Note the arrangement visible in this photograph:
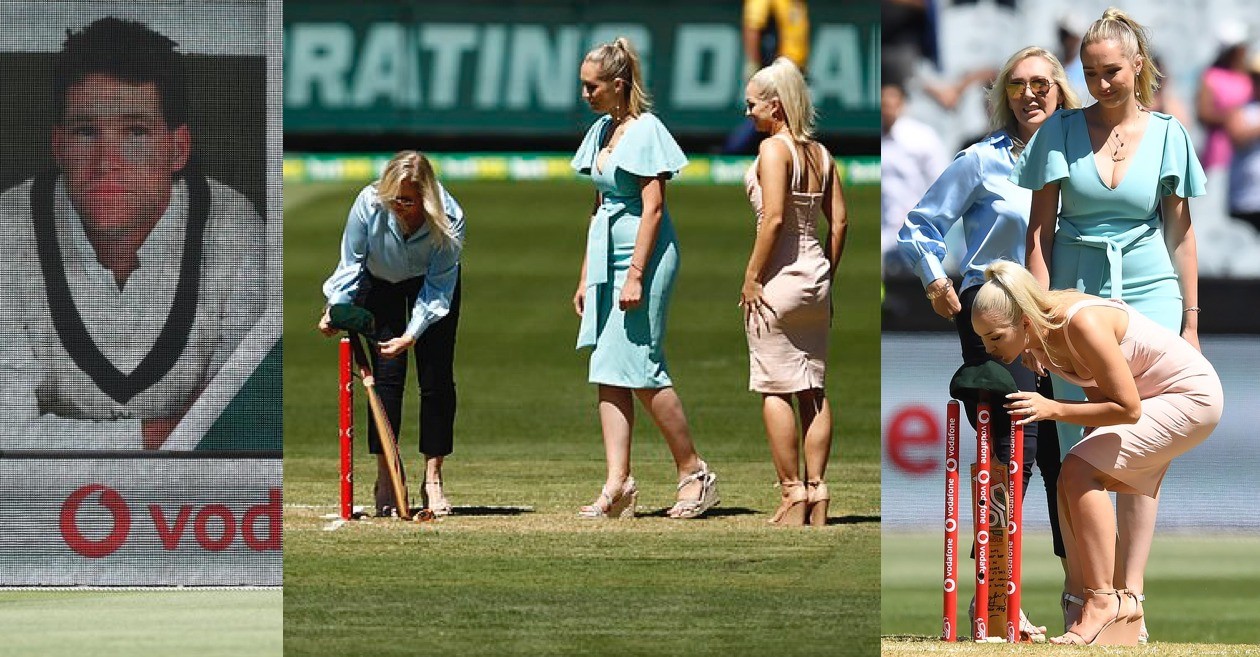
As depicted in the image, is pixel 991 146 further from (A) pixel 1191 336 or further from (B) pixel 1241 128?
(B) pixel 1241 128

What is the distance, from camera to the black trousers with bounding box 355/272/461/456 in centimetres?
483

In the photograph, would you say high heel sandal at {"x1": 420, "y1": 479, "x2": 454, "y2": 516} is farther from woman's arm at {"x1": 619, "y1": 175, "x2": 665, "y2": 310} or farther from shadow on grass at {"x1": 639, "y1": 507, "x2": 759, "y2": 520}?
woman's arm at {"x1": 619, "y1": 175, "x2": 665, "y2": 310}

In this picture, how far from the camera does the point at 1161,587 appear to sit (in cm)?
586

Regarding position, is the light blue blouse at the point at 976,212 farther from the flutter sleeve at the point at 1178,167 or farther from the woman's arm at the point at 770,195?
the woman's arm at the point at 770,195

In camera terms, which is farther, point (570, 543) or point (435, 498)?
point (435, 498)

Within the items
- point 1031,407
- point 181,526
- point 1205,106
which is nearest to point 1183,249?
point 1031,407

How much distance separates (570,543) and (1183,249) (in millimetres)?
1608

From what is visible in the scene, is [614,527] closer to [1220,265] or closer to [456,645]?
[456,645]

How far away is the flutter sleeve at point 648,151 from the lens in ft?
15.1

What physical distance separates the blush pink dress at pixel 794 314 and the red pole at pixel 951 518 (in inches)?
40.9

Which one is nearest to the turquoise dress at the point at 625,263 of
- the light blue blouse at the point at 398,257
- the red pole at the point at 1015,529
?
the light blue blouse at the point at 398,257

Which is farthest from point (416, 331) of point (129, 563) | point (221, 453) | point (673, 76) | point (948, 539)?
point (673, 76)

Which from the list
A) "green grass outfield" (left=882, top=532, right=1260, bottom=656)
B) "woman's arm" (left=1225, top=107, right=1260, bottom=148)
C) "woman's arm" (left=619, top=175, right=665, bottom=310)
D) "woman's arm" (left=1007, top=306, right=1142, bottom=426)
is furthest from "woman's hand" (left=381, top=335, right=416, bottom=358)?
"woman's arm" (left=1225, top=107, right=1260, bottom=148)

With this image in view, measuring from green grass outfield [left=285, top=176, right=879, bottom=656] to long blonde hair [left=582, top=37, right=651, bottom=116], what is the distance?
1025 mm
